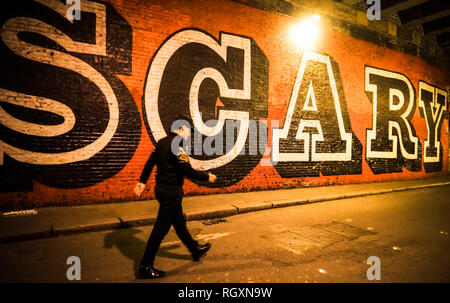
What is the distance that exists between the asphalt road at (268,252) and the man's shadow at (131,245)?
13 millimetres

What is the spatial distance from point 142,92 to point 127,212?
3.16 m

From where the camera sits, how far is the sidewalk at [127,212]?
4.75 m

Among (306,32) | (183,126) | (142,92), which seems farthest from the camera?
(306,32)

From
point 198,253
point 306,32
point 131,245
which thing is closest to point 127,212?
point 131,245

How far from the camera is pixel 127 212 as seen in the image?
588 cm

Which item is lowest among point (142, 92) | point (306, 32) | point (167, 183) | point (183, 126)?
point (167, 183)

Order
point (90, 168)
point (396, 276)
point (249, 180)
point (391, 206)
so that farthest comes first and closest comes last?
point (249, 180), point (391, 206), point (90, 168), point (396, 276)

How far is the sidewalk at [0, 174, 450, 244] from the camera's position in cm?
475

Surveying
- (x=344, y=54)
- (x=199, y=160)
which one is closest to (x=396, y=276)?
(x=199, y=160)

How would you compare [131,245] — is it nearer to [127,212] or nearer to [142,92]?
[127,212]

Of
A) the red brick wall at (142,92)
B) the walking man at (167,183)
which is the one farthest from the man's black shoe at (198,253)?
the red brick wall at (142,92)
